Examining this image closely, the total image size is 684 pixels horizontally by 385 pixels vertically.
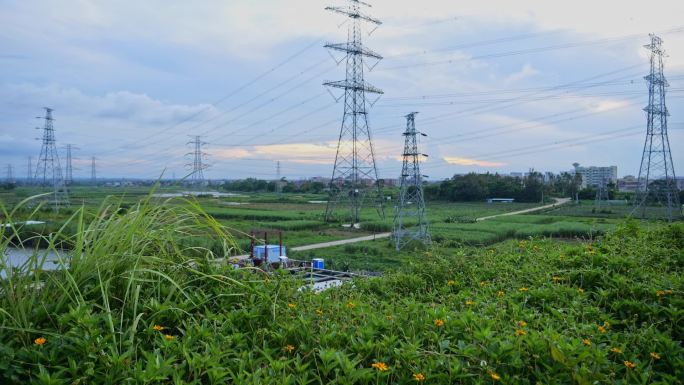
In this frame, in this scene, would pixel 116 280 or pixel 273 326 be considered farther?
pixel 116 280

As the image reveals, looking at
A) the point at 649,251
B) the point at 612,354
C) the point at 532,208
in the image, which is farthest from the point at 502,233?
the point at 612,354

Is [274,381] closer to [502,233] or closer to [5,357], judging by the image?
[5,357]

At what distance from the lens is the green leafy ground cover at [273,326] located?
62.2 inches

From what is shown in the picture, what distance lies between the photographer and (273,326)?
195 centimetres

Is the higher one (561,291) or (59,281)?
(59,281)

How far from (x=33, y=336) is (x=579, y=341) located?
1.96 meters

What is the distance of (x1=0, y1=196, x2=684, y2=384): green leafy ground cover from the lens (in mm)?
1579

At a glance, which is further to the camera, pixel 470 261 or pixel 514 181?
pixel 514 181

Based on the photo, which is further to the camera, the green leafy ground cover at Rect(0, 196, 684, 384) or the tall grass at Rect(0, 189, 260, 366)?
the tall grass at Rect(0, 189, 260, 366)

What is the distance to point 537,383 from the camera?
5.24 feet

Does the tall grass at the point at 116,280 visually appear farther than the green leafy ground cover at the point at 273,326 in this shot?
Yes

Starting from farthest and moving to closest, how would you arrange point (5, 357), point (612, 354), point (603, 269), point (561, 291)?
point (603, 269) < point (561, 291) < point (612, 354) < point (5, 357)

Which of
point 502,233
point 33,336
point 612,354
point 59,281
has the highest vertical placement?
point 59,281

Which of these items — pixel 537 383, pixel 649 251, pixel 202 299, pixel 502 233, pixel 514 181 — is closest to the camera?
pixel 537 383
